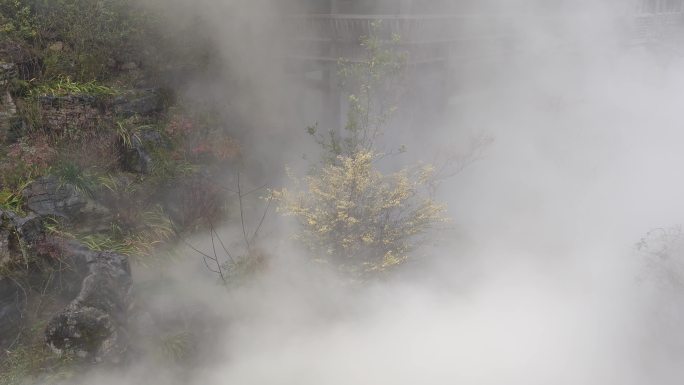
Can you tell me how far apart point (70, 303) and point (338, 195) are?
2.68m

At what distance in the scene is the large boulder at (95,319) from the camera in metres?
4.30

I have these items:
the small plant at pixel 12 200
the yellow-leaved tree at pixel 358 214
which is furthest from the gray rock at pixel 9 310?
the yellow-leaved tree at pixel 358 214

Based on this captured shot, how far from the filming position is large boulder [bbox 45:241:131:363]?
4.30m

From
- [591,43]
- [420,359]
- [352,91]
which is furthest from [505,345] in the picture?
[591,43]

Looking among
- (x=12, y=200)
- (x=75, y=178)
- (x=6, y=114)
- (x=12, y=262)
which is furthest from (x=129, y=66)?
(x=12, y=262)

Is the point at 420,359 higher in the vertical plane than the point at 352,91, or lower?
lower

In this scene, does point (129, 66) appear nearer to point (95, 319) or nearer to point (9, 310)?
point (9, 310)

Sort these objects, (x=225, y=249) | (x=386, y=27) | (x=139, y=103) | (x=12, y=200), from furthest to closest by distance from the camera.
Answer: (x=386, y=27) < (x=139, y=103) < (x=225, y=249) < (x=12, y=200)

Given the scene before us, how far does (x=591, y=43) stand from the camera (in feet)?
34.7

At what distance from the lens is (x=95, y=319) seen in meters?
4.32

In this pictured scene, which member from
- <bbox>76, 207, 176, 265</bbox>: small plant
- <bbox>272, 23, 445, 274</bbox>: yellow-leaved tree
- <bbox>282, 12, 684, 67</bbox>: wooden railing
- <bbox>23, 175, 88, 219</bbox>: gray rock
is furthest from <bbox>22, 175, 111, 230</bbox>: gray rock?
<bbox>282, 12, 684, 67</bbox>: wooden railing

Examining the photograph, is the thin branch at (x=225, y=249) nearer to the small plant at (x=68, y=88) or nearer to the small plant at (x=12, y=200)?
the small plant at (x=12, y=200)

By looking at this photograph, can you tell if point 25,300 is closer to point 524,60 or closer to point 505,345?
point 505,345

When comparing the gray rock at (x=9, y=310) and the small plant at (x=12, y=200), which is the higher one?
the small plant at (x=12, y=200)
